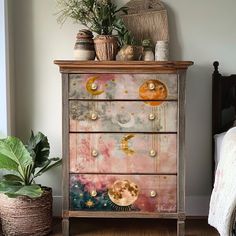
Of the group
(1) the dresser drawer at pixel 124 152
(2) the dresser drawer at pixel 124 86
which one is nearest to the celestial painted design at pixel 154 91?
(2) the dresser drawer at pixel 124 86

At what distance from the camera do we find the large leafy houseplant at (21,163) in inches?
91.8

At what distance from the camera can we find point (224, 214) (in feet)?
6.16

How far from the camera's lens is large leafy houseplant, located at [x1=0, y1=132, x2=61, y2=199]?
2332 mm

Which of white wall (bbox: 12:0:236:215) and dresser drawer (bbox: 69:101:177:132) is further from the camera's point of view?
white wall (bbox: 12:0:236:215)

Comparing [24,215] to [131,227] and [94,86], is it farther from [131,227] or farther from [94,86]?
[94,86]

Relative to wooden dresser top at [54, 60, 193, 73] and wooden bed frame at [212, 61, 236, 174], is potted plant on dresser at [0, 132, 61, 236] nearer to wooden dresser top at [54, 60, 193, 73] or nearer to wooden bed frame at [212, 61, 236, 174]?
wooden dresser top at [54, 60, 193, 73]

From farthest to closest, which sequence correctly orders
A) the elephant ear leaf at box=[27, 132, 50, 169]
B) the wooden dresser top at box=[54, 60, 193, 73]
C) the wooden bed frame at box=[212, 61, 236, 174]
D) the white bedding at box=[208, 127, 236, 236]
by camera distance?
the wooden bed frame at box=[212, 61, 236, 174], the elephant ear leaf at box=[27, 132, 50, 169], the wooden dresser top at box=[54, 60, 193, 73], the white bedding at box=[208, 127, 236, 236]

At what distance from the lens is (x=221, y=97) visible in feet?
9.05

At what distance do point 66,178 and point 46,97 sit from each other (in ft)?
2.33

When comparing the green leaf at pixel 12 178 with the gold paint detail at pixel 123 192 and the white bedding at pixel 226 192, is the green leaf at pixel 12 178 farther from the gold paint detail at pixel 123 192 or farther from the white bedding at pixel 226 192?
the white bedding at pixel 226 192

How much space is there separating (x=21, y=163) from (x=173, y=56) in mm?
1281

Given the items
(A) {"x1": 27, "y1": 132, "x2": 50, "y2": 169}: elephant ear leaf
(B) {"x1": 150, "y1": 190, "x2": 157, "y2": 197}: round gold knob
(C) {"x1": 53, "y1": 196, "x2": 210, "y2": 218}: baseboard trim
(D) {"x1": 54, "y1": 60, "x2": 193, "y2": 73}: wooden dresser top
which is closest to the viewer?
(D) {"x1": 54, "y1": 60, "x2": 193, "y2": 73}: wooden dresser top

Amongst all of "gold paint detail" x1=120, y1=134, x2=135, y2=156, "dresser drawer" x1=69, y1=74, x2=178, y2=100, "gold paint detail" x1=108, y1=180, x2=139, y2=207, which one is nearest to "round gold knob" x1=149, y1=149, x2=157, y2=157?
"gold paint detail" x1=120, y1=134, x2=135, y2=156

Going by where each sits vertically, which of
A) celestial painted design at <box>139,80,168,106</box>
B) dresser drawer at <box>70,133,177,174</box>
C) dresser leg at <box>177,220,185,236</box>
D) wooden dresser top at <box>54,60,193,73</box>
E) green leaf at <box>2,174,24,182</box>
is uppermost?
wooden dresser top at <box>54,60,193,73</box>
